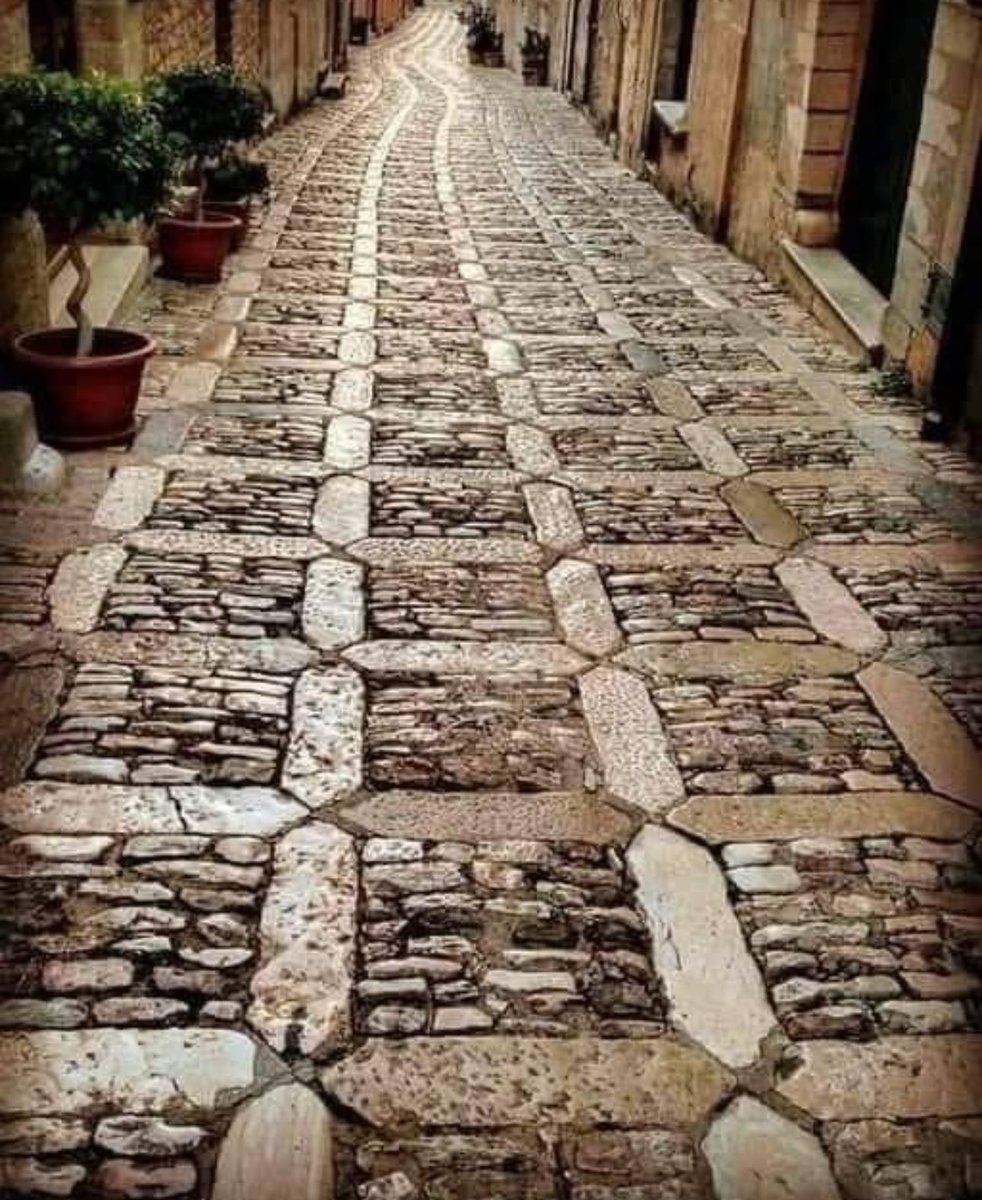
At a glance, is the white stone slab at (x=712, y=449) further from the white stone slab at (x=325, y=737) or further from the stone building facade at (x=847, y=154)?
the white stone slab at (x=325, y=737)

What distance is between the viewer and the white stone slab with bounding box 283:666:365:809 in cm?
371

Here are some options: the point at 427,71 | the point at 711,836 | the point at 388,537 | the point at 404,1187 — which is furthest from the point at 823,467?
the point at 427,71

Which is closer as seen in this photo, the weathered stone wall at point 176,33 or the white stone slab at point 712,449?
the white stone slab at point 712,449

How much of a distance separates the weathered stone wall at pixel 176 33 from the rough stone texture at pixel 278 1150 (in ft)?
29.3

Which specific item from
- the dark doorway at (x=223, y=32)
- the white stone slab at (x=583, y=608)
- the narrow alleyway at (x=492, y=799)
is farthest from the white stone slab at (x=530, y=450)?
the dark doorway at (x=223, y=32)

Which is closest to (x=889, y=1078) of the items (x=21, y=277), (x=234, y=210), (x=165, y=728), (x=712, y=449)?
(x=165, y=728)

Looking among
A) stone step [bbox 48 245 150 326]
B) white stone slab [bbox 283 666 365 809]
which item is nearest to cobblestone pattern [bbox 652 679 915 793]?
white stone slab [bbox 283 666 365 809]

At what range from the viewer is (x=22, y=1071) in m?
2.73

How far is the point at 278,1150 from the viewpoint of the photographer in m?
2.58

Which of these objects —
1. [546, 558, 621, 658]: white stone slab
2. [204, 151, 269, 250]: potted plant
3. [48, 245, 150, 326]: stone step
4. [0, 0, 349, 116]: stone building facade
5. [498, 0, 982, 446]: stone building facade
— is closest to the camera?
[546, 558, 621, 658]: white stone slab

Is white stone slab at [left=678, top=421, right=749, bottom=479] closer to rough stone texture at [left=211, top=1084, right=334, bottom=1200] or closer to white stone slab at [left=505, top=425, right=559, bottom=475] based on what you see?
white stone slab at [left=505, top=425, right=559, bottom=475]

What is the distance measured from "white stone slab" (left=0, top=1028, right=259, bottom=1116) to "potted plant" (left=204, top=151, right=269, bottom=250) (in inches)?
308

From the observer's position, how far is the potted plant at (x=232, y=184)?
9.90 m

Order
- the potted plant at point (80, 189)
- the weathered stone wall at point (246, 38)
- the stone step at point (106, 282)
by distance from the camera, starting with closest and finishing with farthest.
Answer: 1. the potted plant at point (80, 189)
2. the stone step at point (106, 282)
3. the weathered stone wall at point (246, 38)
